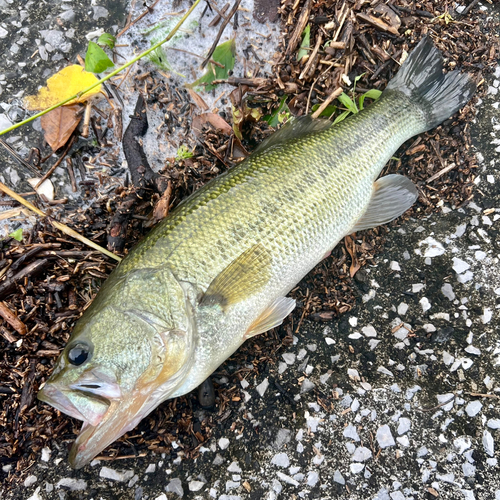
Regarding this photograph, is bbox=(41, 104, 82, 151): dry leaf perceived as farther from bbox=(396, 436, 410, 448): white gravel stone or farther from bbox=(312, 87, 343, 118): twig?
bbox=(396, 436, 410, 448): white gravel stone

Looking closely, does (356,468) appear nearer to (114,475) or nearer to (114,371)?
(114,475)

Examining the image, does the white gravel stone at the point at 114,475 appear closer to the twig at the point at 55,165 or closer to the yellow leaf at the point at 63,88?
the twig at the point at 55,165

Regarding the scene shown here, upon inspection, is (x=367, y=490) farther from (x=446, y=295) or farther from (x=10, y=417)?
(x=10, y=417)

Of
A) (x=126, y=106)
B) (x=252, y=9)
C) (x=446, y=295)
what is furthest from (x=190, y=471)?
(x=252, y=9)

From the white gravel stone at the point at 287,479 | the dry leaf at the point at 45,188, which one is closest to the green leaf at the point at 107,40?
the dry leaf at the point at 45,188

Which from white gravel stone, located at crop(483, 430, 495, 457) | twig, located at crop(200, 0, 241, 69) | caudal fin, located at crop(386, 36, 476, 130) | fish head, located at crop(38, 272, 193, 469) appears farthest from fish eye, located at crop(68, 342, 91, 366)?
caudal fin, located at crop(386, 36, 476, 130)

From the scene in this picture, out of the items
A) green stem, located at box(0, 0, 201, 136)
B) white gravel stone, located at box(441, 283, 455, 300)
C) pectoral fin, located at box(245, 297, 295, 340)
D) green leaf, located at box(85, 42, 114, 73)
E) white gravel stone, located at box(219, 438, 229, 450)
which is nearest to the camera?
pectoral fin, located at box(245, 297, 295, 340)
